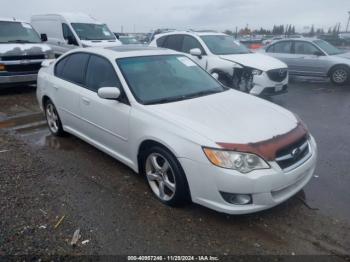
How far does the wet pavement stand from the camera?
2.95 metres

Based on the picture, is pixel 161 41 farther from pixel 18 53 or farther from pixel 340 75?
pixel 340 75

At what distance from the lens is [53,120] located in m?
5.70

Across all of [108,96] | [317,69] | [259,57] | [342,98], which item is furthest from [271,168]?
[317,69]

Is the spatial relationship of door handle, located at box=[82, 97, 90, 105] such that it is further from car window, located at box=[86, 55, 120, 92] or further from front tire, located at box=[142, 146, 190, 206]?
front tire, located at box=[142, 146, 190, 206]

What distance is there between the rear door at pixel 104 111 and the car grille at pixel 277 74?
4.94 m

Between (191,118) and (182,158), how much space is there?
0.46 metres

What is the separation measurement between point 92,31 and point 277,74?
7.60 meters

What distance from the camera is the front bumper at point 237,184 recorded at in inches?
116

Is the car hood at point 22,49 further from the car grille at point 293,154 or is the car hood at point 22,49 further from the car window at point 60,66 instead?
the car grille at point 293,154

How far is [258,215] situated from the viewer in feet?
11.1

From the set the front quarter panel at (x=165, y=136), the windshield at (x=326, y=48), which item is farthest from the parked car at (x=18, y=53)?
the windshield at (x=326, y=48)

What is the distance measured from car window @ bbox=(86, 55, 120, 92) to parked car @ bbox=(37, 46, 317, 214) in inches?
0.6

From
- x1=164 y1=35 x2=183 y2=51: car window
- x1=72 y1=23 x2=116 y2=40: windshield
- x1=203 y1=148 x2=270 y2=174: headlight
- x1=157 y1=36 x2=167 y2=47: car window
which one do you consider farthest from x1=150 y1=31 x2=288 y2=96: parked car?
x1=203 y1=148 x2=270 y2=174: headlight

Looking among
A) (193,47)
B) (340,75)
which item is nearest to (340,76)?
(340,75)
